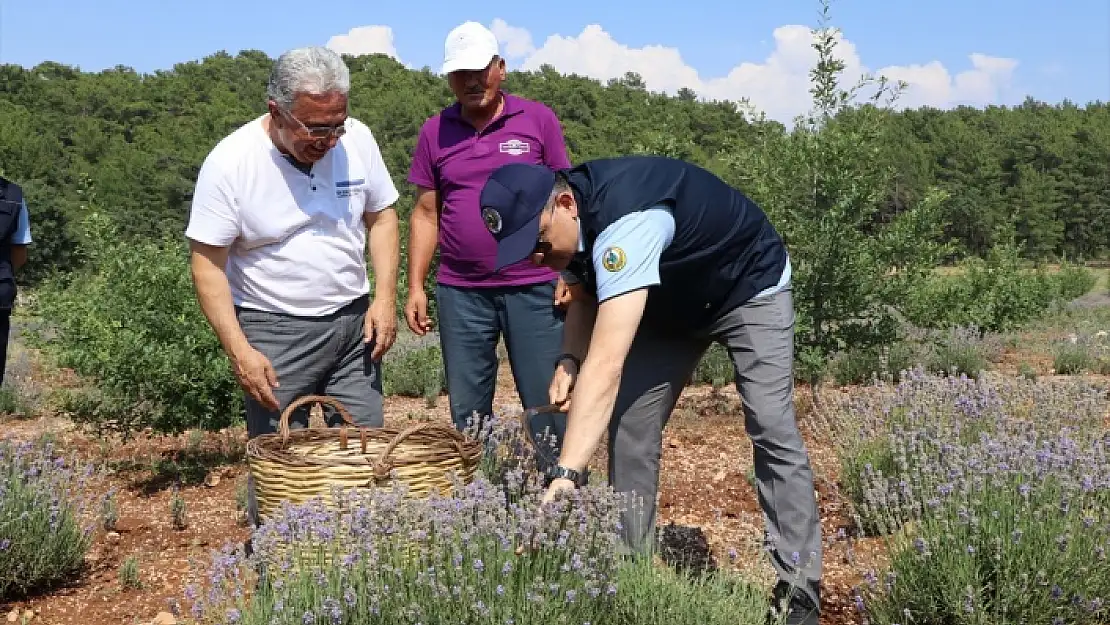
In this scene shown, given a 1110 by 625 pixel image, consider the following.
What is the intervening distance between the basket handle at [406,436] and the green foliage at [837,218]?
381cm

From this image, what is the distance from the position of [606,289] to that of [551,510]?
20.2 inches

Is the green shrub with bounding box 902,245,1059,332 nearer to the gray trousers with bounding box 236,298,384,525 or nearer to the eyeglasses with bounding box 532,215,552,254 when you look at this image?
the gray trousers with bounding box 236,298,384,525

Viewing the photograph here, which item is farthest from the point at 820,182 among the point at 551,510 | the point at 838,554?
the point at 551,510

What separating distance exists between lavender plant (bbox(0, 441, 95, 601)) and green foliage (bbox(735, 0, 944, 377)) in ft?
14.2

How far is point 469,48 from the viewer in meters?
3.43

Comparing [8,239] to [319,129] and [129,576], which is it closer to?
[129,576]

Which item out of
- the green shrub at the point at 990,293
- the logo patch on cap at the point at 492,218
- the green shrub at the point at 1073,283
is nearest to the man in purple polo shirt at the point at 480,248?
the logo patch on cap at the point at 492,218

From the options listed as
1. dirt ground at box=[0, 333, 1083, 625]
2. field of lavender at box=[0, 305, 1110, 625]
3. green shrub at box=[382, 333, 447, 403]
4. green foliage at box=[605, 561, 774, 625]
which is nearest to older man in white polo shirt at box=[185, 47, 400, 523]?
field of lavender at box=[0, 305, 1110, 625]

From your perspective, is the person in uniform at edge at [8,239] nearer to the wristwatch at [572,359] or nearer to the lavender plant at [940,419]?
the wristwatch at [572,359]

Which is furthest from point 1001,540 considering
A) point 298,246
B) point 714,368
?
point 714,368

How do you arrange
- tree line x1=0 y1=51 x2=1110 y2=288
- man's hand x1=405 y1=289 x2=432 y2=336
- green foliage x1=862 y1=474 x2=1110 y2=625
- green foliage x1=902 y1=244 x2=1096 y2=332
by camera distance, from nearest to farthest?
green foliage x1=862 y1=474 x2=1110 y2=625 < man's hand x1=405 y1=289 x2=432 y2=336 < green foliage x1=902 y1=244 x2=1096 y2=332 < tree line x1=0 y1=51 x2=1110 y2=288

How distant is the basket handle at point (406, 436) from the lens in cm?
252

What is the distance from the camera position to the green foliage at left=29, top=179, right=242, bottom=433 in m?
5.20

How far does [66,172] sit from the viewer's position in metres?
32.1
